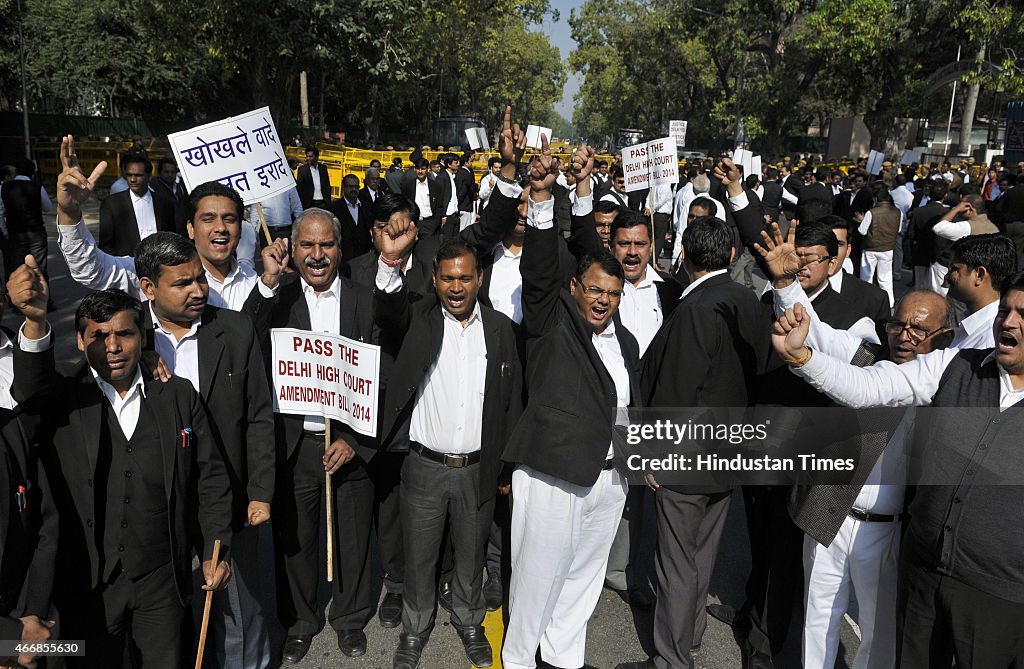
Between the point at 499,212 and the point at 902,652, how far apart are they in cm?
274

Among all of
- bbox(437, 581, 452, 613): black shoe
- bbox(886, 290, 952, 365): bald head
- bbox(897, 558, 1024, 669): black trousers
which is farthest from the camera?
bbox(437, 581, 452, 613): black shoe

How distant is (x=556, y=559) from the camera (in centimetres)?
347

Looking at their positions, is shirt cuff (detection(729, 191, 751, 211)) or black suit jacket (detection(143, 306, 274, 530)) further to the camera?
shirt cuff (detection(729, 191, 751, 211))

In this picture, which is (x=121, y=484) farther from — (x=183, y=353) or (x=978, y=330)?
(x=978, y=330)

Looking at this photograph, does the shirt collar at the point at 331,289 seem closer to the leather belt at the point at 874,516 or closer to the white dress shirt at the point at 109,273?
the white dress shirt at the point at 109,273

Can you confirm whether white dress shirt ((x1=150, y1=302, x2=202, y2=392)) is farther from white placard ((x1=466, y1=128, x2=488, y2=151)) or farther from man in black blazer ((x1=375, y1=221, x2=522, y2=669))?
white placard ((x1=466, y1=128, x2=488, y2=151))

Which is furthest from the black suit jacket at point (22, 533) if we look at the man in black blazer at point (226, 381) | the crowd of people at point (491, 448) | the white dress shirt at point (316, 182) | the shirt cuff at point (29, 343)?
the white dress shirt at point (316, 182)

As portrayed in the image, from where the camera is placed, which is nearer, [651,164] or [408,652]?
[408,652]

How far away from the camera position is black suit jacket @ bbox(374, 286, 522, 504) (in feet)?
12.1

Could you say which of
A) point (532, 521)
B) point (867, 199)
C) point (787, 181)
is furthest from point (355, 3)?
point (532, 521)

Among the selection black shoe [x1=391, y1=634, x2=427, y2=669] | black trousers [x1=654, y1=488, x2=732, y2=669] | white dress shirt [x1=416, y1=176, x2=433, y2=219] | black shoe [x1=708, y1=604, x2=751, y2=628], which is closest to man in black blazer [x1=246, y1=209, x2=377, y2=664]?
black shoe [x1=391, y1=634, x2=427, y2=669]

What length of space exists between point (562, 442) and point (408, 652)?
1.34m

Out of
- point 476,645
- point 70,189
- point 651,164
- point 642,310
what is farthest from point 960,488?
point 651,164

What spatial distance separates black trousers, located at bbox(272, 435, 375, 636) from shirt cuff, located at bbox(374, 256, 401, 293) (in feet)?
2.60
